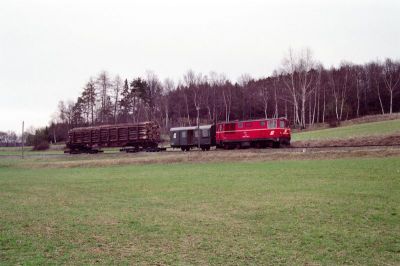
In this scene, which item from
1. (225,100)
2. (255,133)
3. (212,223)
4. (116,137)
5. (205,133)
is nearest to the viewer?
(212,223)

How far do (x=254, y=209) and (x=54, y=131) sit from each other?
82.4 meters

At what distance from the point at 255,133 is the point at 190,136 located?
30.5 feet

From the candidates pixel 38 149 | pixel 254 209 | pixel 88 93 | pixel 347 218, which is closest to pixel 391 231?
pixel 347 218

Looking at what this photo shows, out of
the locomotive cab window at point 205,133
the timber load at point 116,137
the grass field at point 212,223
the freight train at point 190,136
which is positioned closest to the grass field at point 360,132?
the freight train at point 190,136

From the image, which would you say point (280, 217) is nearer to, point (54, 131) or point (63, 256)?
point (63, 256)

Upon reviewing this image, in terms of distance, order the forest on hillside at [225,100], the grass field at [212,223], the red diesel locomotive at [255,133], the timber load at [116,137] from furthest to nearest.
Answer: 1. the forest on hillside at [225,100]
2. the timber load at [116,137]
3. the red diesel locomotive at [255,133]
4. the grass field at [212,223]

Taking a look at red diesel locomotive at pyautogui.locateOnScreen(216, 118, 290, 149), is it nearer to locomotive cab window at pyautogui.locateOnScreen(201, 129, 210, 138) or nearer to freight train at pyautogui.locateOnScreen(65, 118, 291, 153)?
freight train at pyautogui.locateOnScreen(65, 118, 291, 153)

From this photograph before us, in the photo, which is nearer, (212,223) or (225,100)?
(212,223)

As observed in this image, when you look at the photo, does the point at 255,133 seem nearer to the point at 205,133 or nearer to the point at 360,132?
the point at 205,133

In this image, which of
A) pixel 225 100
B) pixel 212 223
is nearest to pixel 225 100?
pixel 225 100

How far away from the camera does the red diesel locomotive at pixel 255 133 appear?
37219 mm

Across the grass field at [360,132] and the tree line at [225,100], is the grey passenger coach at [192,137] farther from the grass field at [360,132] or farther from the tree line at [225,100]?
the tree line at [225,100]

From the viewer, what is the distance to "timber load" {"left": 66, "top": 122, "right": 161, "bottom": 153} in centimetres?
4697

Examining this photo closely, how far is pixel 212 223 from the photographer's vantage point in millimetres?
10320
